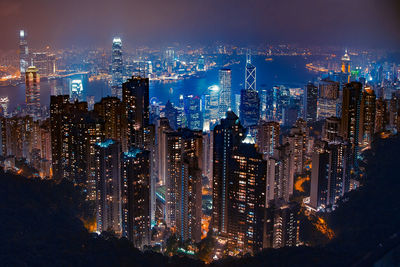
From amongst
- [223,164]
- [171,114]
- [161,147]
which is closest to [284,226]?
[223,164]

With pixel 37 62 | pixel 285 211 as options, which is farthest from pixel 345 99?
pixel 37 62

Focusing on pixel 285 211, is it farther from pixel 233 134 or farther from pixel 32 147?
pixel 32 147

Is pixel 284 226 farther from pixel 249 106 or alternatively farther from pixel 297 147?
pixel 249 106

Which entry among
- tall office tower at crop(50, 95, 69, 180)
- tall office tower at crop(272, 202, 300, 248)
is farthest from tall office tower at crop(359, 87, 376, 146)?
tall office tower at crop(50, 95, 69, 180)

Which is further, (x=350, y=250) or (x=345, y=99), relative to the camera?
(x=345, y=99)

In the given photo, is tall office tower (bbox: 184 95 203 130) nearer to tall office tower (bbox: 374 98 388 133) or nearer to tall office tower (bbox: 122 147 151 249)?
tall office tower (bbox: 374 98 388 133)

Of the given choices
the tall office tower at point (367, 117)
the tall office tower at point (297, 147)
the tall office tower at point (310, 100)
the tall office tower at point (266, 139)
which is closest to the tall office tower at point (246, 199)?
the tall office tower at point (297, 147)
